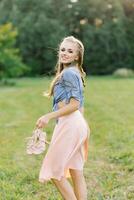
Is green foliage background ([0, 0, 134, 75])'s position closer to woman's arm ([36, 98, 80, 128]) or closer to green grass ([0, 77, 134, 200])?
green grass ([0, 77, 134, 200])

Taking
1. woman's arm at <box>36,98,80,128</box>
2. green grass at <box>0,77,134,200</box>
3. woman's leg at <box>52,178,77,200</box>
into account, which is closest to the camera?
woman's arm at <box>36,98,80,128</box>

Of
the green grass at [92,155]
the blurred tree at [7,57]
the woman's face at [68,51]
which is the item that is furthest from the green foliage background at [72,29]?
the woman's face at [68,51]

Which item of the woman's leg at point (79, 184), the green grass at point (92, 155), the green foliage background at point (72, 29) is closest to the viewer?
the woman's leg at point (79, 184)

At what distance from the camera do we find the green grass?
648cm

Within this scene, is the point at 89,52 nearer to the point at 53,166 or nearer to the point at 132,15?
the point at 132,15

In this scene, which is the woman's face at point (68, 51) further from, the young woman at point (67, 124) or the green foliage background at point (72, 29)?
the green foliage background at point (72, 29)

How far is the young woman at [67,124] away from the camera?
500 cm

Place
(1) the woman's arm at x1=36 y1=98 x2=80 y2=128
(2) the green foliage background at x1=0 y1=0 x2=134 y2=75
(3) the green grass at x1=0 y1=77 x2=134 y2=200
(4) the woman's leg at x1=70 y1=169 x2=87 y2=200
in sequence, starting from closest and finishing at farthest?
(1) the woman's arm at x1=36 y1=98 x2=80 y2=128, (4) the woman's leg at x1=70 y1=169 x2=87 y2=200, (3) the green grass at x1=0 y1=77 x2=134 y2=200, (2) the green foliage background at x1=0 y1=0 x2=134 y2=75

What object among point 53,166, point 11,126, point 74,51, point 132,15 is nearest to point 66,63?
point 74,51

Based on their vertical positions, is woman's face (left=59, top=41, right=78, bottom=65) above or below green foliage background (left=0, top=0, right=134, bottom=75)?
above

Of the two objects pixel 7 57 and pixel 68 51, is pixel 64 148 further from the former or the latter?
pixel 7 57

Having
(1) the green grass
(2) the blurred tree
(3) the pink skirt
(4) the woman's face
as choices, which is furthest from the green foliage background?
(3) the pink skirt

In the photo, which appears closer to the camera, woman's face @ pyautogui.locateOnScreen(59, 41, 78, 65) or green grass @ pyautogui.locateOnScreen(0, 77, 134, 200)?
woman's face @ pyautogui.locateOnScreen(59, 41, 78, 65)

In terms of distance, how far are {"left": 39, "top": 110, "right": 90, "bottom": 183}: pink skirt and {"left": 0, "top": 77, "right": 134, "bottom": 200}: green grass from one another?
1207mm
